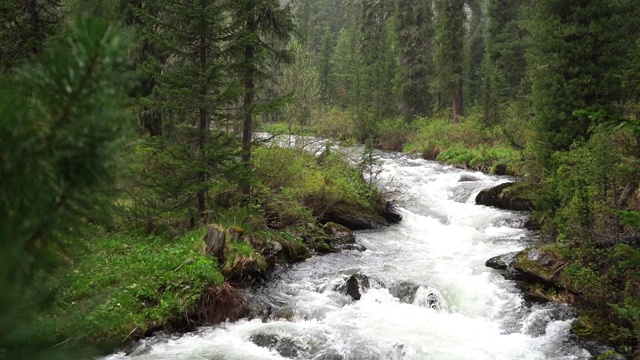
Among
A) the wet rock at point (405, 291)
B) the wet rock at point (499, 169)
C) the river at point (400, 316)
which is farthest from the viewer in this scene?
the wet rock at point (499, 169)

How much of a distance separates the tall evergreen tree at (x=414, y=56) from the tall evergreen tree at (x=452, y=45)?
4.95 meters

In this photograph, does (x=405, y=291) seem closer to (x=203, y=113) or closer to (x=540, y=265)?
(x=540, y=265)

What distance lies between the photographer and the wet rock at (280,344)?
7828 millimetres

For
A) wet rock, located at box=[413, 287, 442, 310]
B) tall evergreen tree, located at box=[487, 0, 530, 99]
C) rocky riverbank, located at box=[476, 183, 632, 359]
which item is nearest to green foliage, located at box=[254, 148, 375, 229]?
wet rock, located at box=[413, 287, 442, 310]

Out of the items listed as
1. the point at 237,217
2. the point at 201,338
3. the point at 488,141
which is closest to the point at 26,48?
the point at 237,217

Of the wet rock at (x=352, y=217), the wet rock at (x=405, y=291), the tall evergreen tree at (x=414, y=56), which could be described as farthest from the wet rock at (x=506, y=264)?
the tall evergreen tree at (x=414, y=56)

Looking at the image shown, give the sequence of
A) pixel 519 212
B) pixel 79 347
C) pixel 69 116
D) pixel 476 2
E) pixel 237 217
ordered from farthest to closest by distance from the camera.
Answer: pixel 476 2 < pixel 519 212 < pixel 237 217 < pixel 79 347 < pixel 69 116

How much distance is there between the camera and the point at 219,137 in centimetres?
1099

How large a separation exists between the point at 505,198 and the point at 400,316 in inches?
397

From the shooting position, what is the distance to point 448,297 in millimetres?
10000

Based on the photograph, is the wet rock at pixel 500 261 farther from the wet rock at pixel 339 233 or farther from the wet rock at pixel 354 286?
the wet rock at pixel 339 233

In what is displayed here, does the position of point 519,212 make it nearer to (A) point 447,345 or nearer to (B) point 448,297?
(B) point 448,297

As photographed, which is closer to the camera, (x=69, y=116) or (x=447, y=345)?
(x=69, y=116)

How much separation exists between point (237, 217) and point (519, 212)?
34.3 feet
